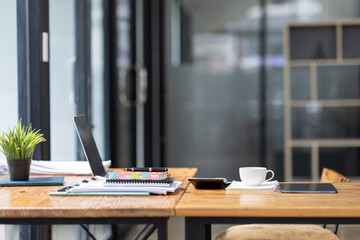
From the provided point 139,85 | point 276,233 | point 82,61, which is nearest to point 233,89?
point 139,85

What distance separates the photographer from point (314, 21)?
20.4ft

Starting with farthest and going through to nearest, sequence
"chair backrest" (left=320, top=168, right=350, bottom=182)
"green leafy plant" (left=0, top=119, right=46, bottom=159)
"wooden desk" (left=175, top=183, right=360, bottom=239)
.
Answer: "chair backrest" (left=320, top=168, right=350, bottom=182) → "green leafy plant" (left=0, top=119, right=46, bottom=159) → "wooden desk" (left=175, top=183, right=360, bottom=239)

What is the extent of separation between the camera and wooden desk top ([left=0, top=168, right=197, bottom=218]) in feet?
5.62

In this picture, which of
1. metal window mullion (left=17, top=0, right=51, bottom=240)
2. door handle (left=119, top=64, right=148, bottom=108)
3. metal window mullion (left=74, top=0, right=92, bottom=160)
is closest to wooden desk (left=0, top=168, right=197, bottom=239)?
metal window mullion (left=17, top=0, right=51, bottom=240)

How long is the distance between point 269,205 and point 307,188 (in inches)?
15.5

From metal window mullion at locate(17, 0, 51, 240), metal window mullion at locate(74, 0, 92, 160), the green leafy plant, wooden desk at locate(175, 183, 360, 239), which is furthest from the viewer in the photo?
metal window mullion at locate(74, 0, 92, 160)

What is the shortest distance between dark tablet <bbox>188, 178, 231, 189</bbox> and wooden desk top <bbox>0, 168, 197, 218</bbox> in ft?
0.42

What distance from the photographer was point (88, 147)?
2355 millimetres

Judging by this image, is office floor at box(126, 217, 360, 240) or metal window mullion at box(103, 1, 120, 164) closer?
metal window mullion at box(103, 1, 120, 164)

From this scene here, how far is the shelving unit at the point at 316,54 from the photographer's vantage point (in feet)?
20.2

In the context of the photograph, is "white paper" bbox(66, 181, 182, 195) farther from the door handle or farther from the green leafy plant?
the door handle

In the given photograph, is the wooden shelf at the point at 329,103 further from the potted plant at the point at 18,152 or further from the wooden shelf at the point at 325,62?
the potted plant at the point at 18,152

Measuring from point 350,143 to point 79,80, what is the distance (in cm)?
354

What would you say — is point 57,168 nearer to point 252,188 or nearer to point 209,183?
point 209,183
